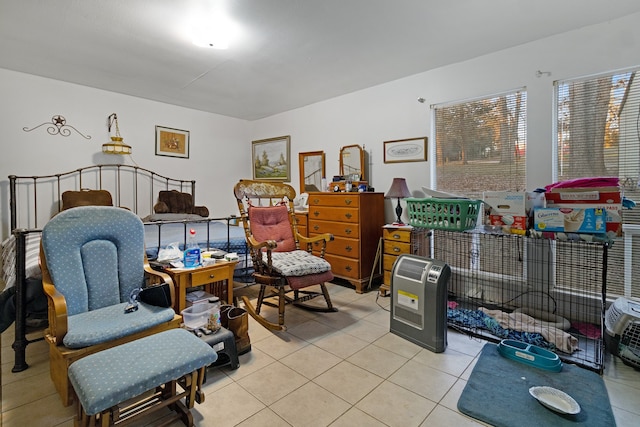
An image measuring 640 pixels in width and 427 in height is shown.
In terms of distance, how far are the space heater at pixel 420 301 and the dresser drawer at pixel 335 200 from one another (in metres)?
1.20

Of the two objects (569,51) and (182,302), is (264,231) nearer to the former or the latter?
(182,302)

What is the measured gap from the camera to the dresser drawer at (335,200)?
12.1ft

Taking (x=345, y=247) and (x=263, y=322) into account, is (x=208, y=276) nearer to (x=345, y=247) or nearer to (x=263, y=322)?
(x=263, y=322)

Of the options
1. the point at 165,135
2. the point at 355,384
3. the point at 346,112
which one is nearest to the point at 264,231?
the point at 355,384

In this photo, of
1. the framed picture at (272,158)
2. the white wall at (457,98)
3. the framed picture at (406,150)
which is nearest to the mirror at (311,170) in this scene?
the white wall at (457,98)

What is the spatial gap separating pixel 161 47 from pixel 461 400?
3799mm

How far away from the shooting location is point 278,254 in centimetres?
304

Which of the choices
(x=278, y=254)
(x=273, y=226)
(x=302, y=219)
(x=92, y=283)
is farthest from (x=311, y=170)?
(x=92, y=283)

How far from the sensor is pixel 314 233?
4203mm

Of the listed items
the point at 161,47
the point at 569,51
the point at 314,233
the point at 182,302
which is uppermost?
the point at 161,47

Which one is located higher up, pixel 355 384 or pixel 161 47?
pixel 161 47

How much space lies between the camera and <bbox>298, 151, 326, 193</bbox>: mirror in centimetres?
487

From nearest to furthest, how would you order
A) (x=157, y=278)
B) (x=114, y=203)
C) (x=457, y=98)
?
1. (x=157, y=278)
2. (x=457, y=98)
3. (x=114, y=203)

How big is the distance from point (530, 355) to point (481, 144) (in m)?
2.12
